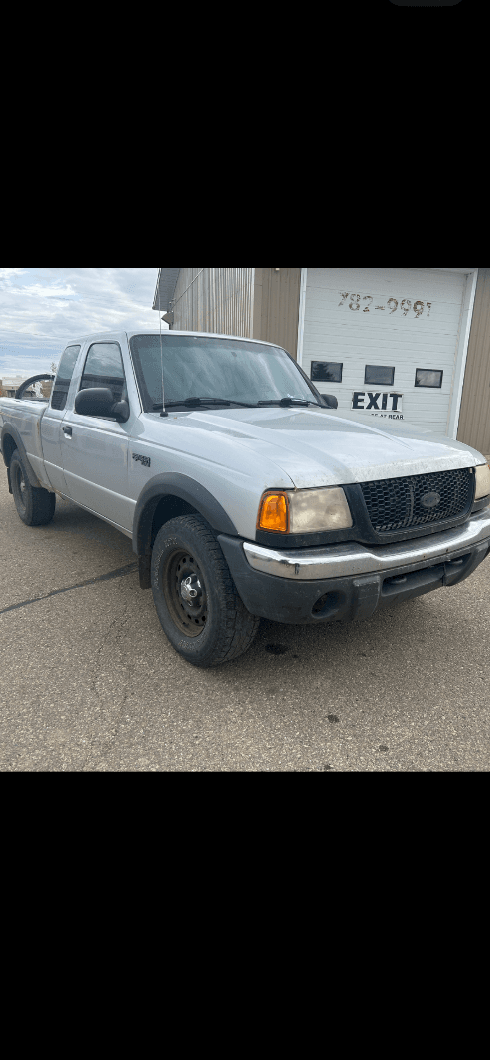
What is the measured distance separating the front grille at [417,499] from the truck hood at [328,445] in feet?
0.14

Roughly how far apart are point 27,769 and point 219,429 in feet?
5.66

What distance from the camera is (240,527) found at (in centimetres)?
251

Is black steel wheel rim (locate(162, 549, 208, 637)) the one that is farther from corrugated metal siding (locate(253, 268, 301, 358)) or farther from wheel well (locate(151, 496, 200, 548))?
corrugated metal siding (locate(253, 268, 301, 358))

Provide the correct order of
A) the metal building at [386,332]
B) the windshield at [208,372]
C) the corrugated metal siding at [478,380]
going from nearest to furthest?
the windshield at [208,372], the metal building at [386,332], the corrugated metal siding at [478,380]

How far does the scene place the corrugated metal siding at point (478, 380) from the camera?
10.3 metres

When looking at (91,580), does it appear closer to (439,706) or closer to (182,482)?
(182,482)

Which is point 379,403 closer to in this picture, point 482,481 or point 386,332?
point 386,332

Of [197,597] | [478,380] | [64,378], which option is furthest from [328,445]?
[478,380]

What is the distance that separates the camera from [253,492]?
243 centimetres

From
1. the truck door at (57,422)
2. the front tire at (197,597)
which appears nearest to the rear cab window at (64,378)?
the truck door at (57,422)

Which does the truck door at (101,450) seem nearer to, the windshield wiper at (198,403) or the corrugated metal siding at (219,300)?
the windshield wiper at (198,403)

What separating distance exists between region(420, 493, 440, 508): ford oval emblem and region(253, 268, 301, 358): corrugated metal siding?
22.3 feet

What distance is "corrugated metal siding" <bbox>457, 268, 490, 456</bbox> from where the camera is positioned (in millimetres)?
10336

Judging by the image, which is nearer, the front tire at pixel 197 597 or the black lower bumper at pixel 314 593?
the black lower bumper at pixel 314 593
